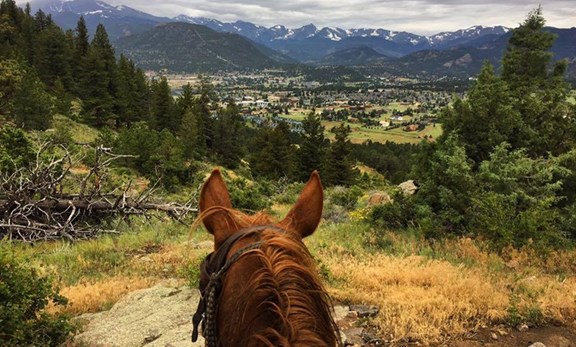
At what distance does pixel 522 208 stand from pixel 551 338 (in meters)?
5.43

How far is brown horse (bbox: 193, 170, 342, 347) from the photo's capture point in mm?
1319

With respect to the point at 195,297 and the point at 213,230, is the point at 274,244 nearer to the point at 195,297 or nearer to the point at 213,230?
the point at 213,230

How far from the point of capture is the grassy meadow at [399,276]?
16.8ft

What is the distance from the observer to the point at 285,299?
52.7 inches

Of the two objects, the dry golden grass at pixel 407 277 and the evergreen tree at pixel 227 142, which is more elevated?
the dry golden grass at pixel 407 277

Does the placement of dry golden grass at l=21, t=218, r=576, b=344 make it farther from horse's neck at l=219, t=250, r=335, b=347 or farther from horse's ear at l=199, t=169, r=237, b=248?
horse's neck at l=219, t=250, r=335, b=347

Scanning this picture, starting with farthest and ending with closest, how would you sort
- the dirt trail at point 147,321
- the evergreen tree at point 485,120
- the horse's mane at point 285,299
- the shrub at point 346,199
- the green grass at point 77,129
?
1. the green grass at point 77,129
2. the shrub at point 346,199
3. the evergreen tree at point 485,120
4. the dirt trail at point 147,321
5. the horse's mane at point 285,299

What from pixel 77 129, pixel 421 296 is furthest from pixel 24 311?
pixel 77 129

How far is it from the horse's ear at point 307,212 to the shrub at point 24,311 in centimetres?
351

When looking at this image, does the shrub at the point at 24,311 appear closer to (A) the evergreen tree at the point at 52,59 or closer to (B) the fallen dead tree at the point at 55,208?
(B) the fallen dead tree at the point at 55,208

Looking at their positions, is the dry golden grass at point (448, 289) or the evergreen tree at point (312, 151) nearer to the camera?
the dry golden grass at point (448, 289)

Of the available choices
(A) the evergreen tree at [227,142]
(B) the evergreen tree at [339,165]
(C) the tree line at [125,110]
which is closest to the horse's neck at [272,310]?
(C) the tree line at [125,110]

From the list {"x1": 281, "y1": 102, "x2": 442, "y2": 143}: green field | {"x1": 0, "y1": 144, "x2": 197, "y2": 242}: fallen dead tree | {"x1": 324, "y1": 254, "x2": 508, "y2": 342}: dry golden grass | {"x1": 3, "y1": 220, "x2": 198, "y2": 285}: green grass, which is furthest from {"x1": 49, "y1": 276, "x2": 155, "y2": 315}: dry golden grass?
Answer: {"x1": 281, "y1": 102, "x2": 442, "y2": 143}: green field

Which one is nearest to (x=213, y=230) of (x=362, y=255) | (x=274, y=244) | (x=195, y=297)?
(x=274, y=244)
